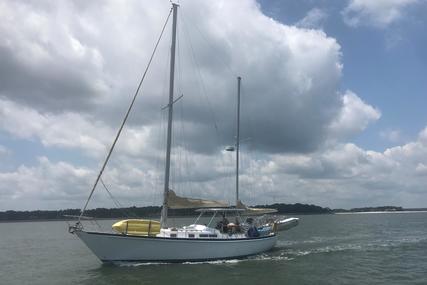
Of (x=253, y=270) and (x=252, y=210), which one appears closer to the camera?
(x=253, y=270)

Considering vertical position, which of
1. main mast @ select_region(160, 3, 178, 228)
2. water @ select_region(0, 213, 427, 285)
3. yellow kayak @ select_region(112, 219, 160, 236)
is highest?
main mast @ select_region(160, 3, 178, 228)

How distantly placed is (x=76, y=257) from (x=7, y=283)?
13733 mm

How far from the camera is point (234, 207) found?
43062mm

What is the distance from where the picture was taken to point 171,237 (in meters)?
33.6

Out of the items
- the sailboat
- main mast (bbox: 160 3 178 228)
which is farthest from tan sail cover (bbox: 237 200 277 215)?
main mast (bbox: 160 3 178 228)

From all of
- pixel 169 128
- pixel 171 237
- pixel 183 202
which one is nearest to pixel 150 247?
pixel 171 237

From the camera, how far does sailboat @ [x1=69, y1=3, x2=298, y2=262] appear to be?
3275cm

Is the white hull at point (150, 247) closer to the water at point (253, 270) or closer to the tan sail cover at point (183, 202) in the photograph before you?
the water at point (253, 270)

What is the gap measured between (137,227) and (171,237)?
251 centimetres

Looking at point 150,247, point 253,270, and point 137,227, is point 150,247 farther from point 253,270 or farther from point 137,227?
point 253,270

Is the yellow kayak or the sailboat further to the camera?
the yellow kayak

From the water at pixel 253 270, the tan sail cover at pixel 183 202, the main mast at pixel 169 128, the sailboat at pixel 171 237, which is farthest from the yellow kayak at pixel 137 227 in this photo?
the tan sail cover at pixel 183 202

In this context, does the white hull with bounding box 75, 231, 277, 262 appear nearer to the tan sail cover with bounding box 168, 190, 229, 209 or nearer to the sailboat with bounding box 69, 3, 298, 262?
the sailboat with bounding box 69, 3, 298, 262

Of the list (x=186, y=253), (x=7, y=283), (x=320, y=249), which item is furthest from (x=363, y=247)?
(x=7, y=283)
